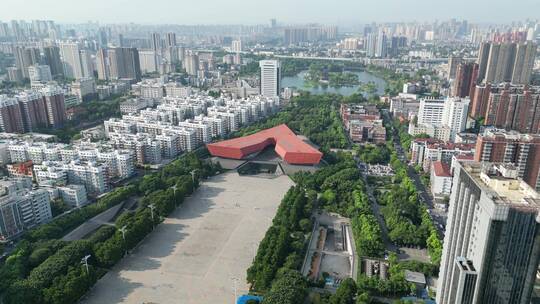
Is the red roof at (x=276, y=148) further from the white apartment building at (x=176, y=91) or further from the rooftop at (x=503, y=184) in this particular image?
the white apartment building at (x=176, y=91)

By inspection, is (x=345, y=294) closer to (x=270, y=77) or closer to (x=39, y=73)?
(x=270, y=77)

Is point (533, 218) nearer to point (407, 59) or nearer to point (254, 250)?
point (254, 250)

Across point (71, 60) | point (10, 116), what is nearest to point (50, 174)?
point (10, 116)

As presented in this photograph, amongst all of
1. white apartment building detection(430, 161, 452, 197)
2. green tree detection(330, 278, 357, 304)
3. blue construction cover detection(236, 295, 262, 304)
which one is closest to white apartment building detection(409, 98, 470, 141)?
white apartment building detection(430, 161, 452, 197)

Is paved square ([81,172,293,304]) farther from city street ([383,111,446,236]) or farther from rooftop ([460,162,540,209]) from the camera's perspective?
rooftop ([460,162,540,209])

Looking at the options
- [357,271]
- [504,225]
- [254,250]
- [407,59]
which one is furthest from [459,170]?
[407,59]

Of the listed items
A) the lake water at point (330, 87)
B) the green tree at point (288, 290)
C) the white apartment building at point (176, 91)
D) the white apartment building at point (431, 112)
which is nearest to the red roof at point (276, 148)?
the green tree at point (288, 290)

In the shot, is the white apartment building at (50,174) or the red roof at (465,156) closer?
the white apartment building at (50,174)
